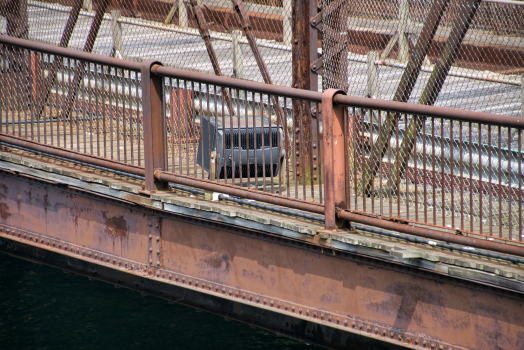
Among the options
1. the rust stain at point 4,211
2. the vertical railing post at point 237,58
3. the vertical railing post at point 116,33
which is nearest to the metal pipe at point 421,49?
the rust stain at point 4,211

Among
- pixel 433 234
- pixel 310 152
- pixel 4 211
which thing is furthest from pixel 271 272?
pixel 4 211

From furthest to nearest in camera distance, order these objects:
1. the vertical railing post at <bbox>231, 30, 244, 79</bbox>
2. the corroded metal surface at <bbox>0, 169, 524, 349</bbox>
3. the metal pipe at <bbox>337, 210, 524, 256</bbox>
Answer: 1. the vertical railing post at <bbox>231, 30, 244, 79</bbox>
2. the corroded metal surface at <bbox>0, 169, 524, 349</bbox>
3. the metal pipe at <bbox>337, 210, 524, 256</bbox>

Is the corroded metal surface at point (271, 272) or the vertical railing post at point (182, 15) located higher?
the vertical railing post at point (182, 15)

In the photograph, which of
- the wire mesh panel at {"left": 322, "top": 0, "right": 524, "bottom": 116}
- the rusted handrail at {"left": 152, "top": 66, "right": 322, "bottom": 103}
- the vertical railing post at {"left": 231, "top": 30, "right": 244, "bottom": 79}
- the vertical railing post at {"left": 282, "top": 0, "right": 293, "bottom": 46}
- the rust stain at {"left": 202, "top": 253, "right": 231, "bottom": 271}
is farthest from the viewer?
the vertical railing post at {"left": 282, "top": 0, "right": 293, "bottom": 46}

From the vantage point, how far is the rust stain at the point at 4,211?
7.16 m

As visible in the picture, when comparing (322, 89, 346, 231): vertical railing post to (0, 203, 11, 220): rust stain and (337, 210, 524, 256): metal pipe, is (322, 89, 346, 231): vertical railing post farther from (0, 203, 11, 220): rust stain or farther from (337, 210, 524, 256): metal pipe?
(0, 203, 11, 220): rust stain

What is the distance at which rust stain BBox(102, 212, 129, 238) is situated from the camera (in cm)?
640

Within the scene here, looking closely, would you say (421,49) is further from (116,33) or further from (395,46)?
(116,33)

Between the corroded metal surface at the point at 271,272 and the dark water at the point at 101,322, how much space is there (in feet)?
1.58

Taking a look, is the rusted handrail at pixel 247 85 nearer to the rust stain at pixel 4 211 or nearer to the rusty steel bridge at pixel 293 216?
the rusty steel bridge at pixel 293 216

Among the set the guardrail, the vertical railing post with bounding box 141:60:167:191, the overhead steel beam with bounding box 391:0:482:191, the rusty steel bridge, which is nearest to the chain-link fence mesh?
the overhead steel beam with bounding box 391:0:482:191

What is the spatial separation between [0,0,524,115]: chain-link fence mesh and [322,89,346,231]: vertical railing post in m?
1.97

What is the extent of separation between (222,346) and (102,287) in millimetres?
2269

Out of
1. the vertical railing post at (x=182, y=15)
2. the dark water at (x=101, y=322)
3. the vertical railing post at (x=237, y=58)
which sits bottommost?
the dark water at (x=101, y=322)
